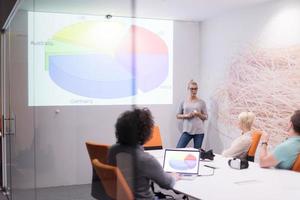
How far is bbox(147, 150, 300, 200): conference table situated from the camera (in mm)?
2389

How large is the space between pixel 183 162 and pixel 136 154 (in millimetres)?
815

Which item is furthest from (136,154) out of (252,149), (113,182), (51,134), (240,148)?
(252,149)

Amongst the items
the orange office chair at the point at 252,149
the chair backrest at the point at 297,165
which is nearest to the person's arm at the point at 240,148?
the orange office chair at the point at 252,149

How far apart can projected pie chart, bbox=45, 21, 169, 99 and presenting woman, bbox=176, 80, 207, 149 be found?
10.8 feet

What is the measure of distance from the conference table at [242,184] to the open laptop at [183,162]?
0.28 ft

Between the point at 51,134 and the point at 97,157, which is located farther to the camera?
Result: the point at 51,134

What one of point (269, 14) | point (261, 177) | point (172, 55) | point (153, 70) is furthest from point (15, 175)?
point (269, 14)

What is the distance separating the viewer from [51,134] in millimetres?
2885

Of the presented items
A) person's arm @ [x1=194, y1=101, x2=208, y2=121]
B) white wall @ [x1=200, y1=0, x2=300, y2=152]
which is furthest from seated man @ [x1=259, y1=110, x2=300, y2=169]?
person's arm @ [x1=194, y1=101, x2=208, y2=121]

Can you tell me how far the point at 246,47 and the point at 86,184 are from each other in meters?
3.49

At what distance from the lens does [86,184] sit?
2578 mm

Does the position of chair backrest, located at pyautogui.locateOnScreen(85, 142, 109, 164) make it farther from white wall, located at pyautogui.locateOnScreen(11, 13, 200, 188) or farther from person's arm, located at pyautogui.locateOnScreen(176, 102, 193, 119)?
person's arm, located at pyautogui.locateOnScreen(176, 102, 193, 119)

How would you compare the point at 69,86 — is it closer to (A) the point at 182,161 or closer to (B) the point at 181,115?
(A) the point at 182,161

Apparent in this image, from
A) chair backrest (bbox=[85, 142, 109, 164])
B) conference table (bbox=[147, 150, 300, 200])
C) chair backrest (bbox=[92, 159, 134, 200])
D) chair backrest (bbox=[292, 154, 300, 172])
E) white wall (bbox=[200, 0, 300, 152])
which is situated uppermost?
white wall (bbox=[200, 0, 300, 152])
